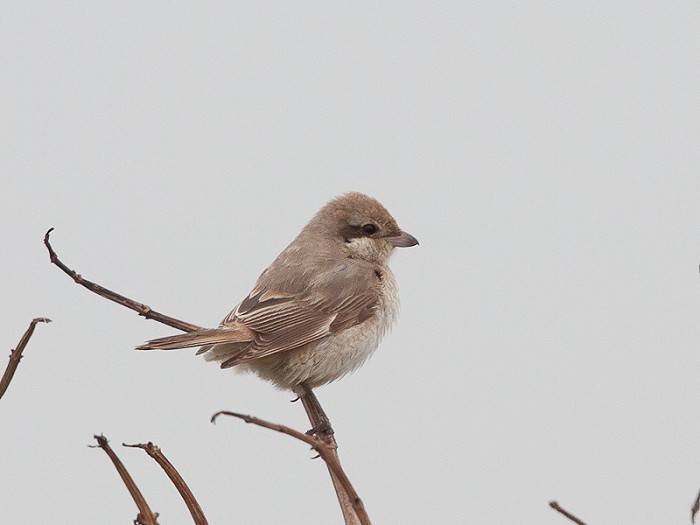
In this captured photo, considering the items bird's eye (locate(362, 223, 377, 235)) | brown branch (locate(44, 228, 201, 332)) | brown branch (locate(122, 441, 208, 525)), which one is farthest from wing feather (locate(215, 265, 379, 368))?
brown branch (locate(122, 441, 208, 525))

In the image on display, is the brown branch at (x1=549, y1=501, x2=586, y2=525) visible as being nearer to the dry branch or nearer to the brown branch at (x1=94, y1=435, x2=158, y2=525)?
the dry branch

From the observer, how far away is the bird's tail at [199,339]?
138 inches

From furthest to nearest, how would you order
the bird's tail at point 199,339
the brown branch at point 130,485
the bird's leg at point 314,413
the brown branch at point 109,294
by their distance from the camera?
the bird's tail at point 199,339
the bird's leg at point 314,413
the brown branch at point 109,294
the brown branch at point 130,485

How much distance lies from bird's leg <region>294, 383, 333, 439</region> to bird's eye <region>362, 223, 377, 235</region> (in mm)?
980

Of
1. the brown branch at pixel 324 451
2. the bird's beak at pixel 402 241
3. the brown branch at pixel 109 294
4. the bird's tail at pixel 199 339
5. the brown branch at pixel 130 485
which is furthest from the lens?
the bird's beak at pixel 402 241

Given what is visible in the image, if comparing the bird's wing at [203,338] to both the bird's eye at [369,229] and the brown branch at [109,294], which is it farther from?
the bird's eye at [369,229]

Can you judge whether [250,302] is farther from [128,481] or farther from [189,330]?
[128,481]

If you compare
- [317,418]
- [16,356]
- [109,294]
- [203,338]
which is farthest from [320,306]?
[16,356]

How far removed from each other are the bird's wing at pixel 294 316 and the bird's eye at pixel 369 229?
432 millimetres

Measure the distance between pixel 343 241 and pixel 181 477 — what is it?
3351 mm

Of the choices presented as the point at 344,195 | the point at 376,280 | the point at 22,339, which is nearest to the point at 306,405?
the point at 376,280

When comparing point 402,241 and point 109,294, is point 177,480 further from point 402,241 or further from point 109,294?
point 402,241

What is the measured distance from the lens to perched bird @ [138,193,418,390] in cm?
412

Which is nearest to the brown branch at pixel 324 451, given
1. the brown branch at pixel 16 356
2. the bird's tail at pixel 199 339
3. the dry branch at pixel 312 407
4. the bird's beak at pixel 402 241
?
the dry branch at pixel 312 407
